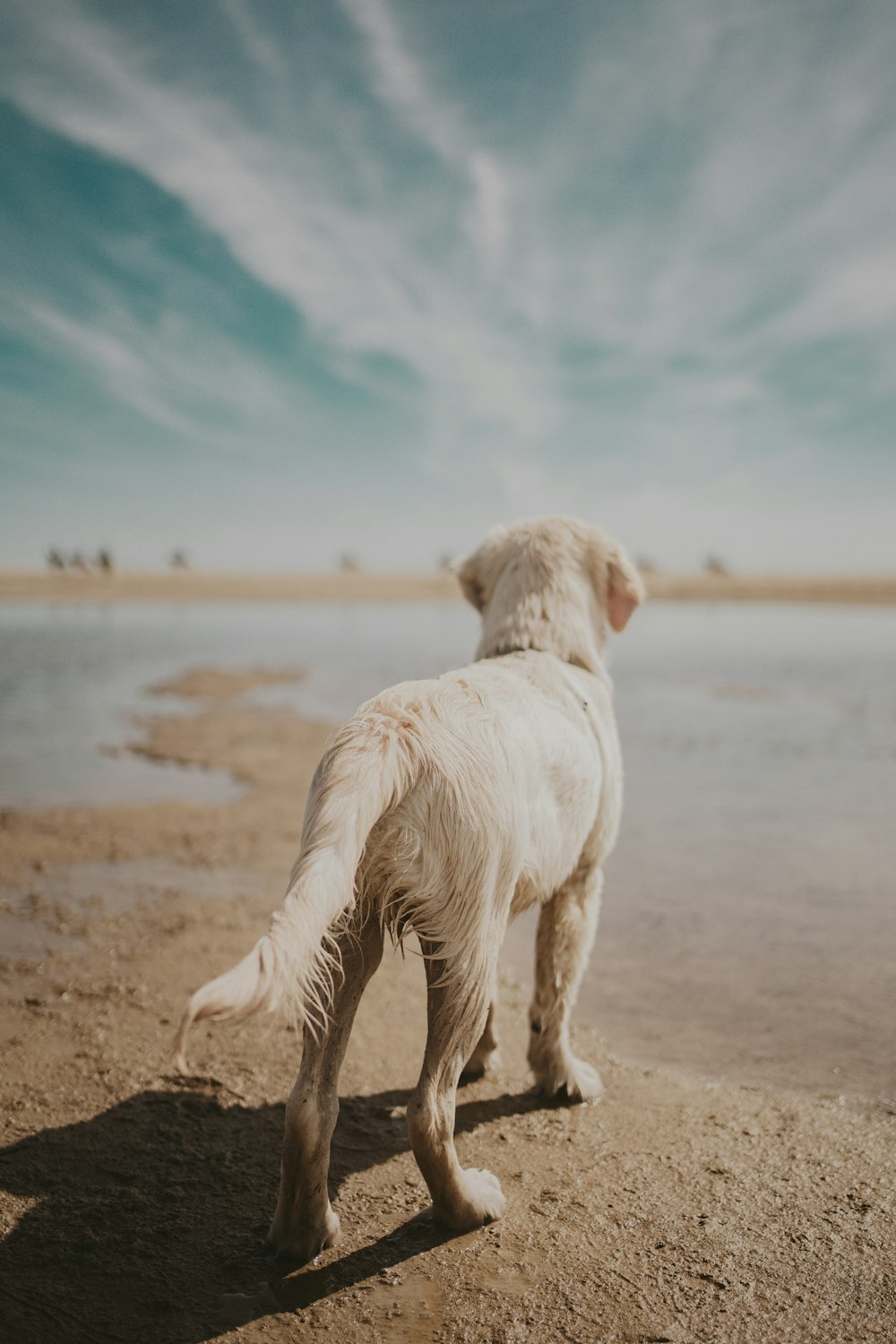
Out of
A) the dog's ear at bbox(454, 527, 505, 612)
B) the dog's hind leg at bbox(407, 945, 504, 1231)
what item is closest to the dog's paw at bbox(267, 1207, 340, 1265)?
the dog's hind leg at bbox(407, 945, 504, 1231)

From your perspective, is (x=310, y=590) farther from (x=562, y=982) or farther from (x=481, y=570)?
(x=562, y=982)

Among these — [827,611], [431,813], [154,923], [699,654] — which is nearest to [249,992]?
[431,813]

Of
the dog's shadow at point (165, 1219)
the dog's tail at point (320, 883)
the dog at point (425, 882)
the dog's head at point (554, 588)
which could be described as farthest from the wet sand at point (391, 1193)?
the dog's head at point (554, 588)

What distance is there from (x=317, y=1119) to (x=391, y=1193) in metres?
0.72

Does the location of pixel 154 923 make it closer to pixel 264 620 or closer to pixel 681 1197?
pixel 681 1197

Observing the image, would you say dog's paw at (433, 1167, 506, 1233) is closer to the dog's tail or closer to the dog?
the dog

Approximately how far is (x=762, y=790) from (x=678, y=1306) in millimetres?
6824

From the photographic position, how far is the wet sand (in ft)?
7.66

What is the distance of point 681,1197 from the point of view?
114 inches

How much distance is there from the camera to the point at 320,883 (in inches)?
81.9

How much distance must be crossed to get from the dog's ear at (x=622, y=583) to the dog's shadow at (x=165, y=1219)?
2342 mm

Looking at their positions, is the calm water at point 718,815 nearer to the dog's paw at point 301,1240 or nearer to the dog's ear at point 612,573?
the dog's paw at point 301,1240

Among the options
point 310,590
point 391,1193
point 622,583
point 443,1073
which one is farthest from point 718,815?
point 310,590

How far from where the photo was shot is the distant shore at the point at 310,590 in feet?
178
